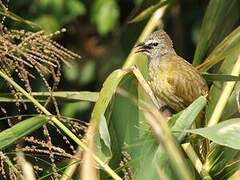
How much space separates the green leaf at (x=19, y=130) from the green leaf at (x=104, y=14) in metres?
2.79

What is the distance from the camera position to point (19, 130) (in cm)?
198

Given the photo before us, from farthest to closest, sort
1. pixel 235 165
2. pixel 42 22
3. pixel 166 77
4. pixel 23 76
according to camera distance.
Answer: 1. pixel 42 22
2. pixel 166 77
3. pixel 235 165
4. pixel 23 76

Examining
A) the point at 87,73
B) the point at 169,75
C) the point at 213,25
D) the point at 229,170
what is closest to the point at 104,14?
the point at 87,73

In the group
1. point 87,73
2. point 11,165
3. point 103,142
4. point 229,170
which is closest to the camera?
point 11,165

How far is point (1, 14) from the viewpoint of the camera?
2.20m

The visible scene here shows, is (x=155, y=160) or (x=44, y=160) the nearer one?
(x=155, y=160)

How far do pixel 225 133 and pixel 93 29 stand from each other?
3.92 m

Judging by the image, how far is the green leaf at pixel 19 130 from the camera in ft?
6.42

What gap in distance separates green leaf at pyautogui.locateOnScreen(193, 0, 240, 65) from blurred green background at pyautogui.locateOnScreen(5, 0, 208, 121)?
1875 millimetres

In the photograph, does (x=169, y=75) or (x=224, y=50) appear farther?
(x=169, y=75)

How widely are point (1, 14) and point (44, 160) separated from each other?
407 mm

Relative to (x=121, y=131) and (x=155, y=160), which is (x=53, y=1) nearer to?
(x=121, y=131)

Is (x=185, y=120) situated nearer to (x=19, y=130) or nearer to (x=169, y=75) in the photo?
(x=19, y=130)

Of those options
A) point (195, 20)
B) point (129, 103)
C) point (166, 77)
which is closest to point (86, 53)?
point (195, 20)
